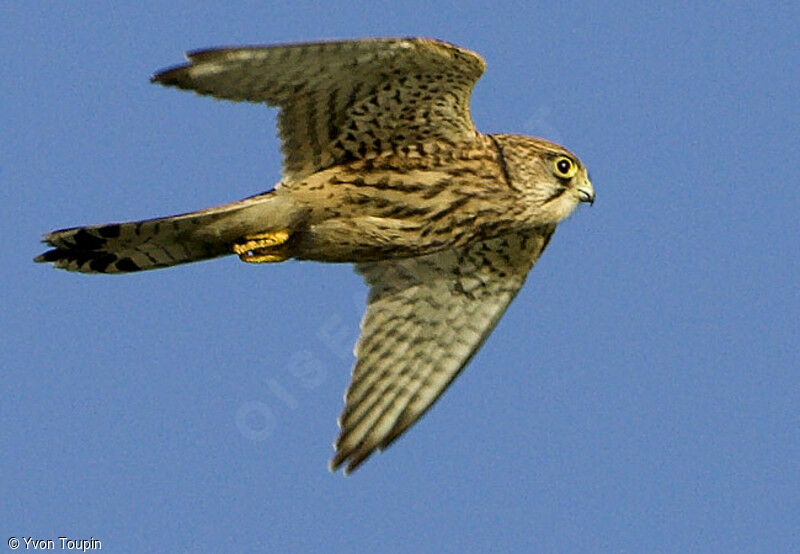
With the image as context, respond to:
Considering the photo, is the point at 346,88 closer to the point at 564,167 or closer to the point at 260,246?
the point at 260,246

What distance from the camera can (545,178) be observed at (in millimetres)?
→ 10680

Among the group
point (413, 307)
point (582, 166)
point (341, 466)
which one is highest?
point (582, 166)

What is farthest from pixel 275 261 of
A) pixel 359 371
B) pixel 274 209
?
pixel 359 371

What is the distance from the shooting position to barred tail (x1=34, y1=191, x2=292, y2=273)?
401 inches

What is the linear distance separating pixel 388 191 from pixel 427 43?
1073 millimetres

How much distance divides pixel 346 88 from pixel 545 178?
1.45 m

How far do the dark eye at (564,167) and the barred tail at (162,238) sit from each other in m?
1.73

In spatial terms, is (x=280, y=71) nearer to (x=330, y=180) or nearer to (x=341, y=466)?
(x=330, y=180)

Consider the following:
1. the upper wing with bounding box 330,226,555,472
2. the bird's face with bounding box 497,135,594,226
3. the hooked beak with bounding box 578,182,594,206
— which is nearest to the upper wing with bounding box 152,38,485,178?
the bird's face with bounding box 497,135,594,226

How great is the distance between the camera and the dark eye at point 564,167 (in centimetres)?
1072

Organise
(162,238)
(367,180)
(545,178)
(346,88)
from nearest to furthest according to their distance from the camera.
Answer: (346,88)
(162,238)
(367,180)
(545,178)

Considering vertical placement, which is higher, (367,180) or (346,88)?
(346,88)

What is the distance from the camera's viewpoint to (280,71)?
9.79 meters

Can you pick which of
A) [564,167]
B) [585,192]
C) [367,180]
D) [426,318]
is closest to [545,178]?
[564,167]
